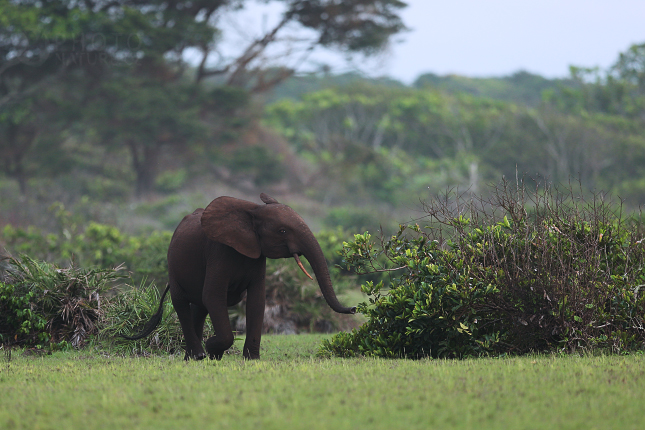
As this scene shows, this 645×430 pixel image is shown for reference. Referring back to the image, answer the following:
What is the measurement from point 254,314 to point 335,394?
104 inches

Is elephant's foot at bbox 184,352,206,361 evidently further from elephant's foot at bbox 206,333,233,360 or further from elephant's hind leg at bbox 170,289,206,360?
elephant's foot at bbox 206,333,233,360

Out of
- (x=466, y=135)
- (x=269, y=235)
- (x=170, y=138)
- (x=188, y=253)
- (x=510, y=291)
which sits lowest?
(x=466, y=135)

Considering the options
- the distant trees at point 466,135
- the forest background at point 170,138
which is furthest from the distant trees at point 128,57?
the distant trees at point 466,135

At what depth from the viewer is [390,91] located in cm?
6994

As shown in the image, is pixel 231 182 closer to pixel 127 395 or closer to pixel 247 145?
pixel 247 145

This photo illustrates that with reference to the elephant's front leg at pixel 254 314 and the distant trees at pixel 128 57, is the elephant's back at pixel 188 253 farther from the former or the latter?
the distant trees at pixel 128 57

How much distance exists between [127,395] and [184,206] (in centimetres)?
3641

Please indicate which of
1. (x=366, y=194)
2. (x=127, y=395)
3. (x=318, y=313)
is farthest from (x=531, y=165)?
(x=127, y=395)

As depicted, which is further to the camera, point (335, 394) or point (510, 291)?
point (510, 291)

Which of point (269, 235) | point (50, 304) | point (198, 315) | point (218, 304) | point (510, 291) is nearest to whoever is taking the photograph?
point (269, 235)

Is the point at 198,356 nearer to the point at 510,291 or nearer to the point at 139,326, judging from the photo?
the point at 139,326

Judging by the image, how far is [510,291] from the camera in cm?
826

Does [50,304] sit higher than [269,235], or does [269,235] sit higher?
[269,235]

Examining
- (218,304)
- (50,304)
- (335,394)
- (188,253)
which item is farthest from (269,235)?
(50,304)
